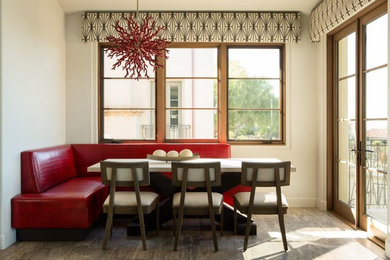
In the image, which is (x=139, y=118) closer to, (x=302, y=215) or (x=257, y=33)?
(x=257, y=33)

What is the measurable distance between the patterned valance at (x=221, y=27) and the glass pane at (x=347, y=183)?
1.86 meters

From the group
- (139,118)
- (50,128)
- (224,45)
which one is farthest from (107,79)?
(224,45)

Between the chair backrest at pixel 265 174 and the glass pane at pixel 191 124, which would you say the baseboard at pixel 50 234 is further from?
the glass pane at pixel 191 124

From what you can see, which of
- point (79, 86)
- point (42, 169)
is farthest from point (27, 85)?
point (79, 86)

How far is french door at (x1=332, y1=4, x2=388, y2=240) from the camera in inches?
136

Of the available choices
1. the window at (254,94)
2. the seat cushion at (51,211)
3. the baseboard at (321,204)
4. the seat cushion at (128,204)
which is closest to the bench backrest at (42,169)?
the seat cushion at (51,211)

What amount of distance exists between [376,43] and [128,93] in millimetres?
3215

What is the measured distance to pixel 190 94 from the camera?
5.11m

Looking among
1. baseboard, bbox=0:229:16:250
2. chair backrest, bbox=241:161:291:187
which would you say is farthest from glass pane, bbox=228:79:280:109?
baseboard, bbox=0:229:16:250

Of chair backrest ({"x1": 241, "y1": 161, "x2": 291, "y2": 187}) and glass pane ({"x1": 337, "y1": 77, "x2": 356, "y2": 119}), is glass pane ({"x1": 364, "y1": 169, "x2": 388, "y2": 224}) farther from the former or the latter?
chair backrest ({"x1": 241, "y1": 161, "x2": 291, "y2": 187})

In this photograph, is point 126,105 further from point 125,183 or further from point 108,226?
point 108,226

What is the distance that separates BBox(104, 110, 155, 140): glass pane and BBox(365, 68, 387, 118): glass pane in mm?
2797

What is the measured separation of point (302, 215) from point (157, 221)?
1925 mm

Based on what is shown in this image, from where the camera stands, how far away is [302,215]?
447 centimetres
